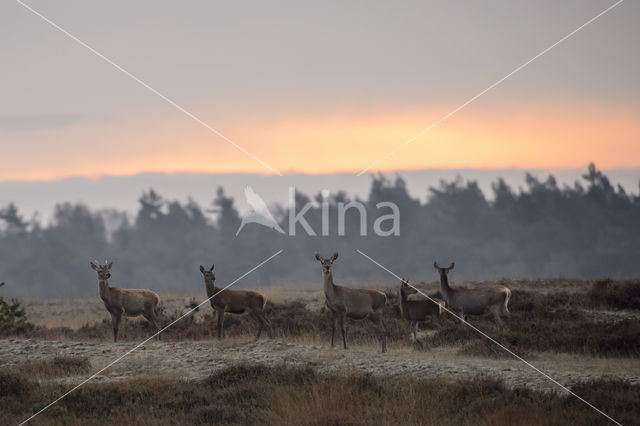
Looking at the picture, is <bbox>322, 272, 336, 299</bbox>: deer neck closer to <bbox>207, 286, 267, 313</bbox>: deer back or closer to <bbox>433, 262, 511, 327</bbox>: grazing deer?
<bbox>207, 286, 267, 313</bbox>: deer back

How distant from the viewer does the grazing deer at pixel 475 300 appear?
2586 cm

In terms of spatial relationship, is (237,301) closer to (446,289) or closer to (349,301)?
(349,301)

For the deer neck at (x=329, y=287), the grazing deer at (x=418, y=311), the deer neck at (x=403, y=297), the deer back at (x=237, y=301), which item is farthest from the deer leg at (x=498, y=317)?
the deer back at (x=237, y=301)

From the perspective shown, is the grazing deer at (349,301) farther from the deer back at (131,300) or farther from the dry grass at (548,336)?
the deer back at (131,300)

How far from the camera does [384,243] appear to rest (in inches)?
4218

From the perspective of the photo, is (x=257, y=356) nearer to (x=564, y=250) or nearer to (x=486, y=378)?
(x=486, y=378)

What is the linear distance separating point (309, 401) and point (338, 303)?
206 inches

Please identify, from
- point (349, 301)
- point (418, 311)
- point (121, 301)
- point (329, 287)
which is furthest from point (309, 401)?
point (121, 301)

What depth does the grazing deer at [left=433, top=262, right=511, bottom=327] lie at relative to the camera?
25859 millimetres

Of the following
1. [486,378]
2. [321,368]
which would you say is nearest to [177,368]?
[321,368]

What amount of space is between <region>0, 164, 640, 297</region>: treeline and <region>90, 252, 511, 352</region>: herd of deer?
7192cm

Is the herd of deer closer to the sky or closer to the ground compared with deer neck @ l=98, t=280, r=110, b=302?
closer to the ground

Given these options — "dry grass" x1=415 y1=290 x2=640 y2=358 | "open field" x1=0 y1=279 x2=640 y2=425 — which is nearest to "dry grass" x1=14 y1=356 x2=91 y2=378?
"open field" x1=0 y1=279 x2=640 y2=425

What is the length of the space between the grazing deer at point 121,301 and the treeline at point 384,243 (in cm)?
7413
